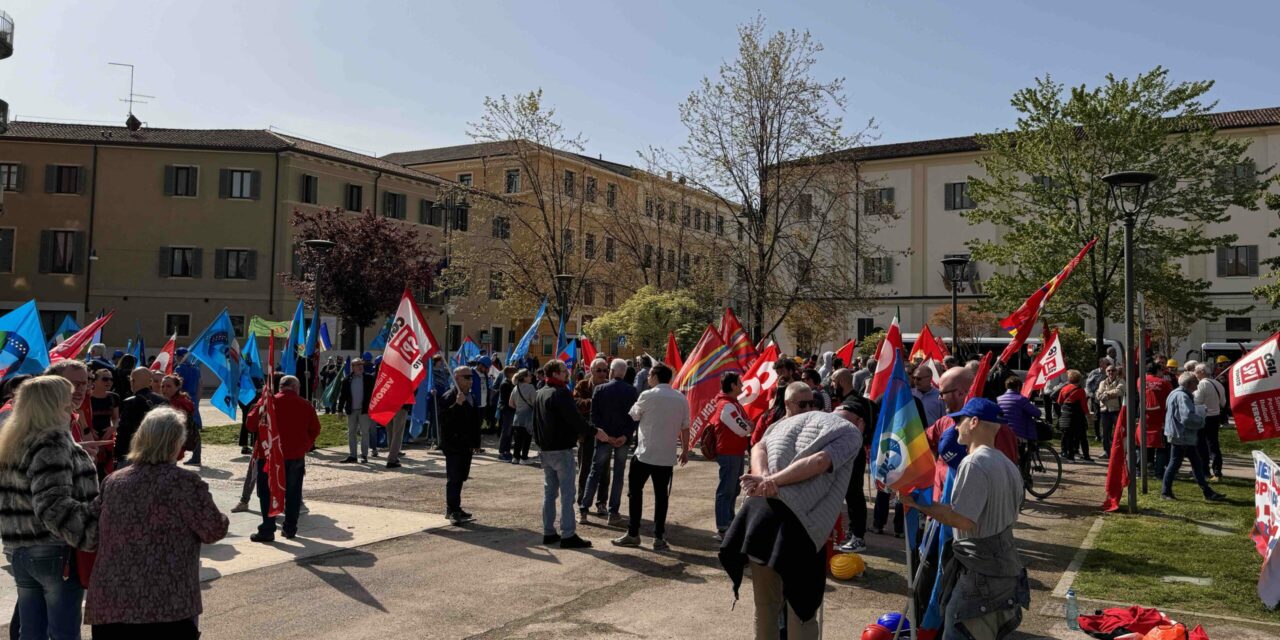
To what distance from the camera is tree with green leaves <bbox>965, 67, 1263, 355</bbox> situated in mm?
30438

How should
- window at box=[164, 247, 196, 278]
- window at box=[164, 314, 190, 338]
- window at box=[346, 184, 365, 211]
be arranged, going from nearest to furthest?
1. window at box=[164, 314, 190, 338]
2. window at box=[164, 247, 196, 278]
3. window at box=[346, 184, 365, 211]

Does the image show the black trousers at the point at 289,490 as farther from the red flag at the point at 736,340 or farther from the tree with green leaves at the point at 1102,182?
the tree with green leaves at the point at 1102,182

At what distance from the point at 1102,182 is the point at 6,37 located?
41.5 meters

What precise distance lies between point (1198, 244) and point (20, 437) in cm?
3434

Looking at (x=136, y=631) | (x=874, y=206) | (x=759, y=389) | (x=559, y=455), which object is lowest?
(x=136, y=631)

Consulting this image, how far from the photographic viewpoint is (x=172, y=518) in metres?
4.73

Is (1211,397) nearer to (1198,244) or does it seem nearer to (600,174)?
(1198,244)

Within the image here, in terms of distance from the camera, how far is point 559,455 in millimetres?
10383

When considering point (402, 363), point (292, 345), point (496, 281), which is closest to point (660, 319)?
point (496, 281)

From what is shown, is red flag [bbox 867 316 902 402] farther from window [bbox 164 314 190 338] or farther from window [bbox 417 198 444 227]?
window [bbox 417 198 444 227]

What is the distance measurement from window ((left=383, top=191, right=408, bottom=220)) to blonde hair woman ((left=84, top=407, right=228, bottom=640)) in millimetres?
51614

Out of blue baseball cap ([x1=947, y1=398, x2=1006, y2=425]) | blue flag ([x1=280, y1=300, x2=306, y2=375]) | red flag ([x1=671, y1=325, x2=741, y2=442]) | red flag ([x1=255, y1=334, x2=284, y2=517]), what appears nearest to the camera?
blue baseball cap ([x1=947, y1=398, x2=1006, y2=425])

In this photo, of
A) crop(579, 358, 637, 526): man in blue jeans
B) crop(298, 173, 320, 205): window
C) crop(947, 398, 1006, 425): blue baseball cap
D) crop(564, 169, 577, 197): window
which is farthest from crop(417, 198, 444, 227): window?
crop(947, 398, 1006, 425): blue baseball cap

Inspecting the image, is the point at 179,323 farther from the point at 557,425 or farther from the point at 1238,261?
the point at 1238,261
